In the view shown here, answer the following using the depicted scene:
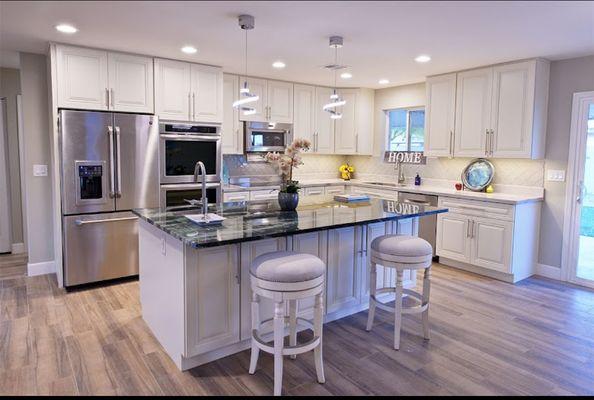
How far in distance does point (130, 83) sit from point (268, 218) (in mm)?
2415

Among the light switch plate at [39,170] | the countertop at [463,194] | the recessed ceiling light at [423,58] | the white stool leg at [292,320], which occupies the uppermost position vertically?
the recessed ceiling light at [423,58]

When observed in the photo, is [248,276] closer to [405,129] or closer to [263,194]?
[263,194]

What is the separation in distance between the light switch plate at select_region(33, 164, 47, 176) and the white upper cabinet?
388 cm

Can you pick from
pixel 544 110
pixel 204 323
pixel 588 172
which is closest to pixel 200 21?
pixel 204 323

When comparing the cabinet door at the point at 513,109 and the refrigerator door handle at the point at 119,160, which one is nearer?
the refrigerator door handle at the point at 119,160

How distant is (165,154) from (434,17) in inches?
117

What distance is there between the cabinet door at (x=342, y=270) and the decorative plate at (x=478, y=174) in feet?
8.22

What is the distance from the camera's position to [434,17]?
3.07 meters

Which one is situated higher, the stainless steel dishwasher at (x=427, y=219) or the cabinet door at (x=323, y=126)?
the cabinet door at (x=323, y=126)

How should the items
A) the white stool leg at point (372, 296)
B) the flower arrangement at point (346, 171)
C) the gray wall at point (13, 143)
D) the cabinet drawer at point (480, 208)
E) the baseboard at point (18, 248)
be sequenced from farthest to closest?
the flower arrangement at point (346, 171) < the baseboard at point (18, 248) < the gray wall at point (13, 143) < the cabinet drawer at point (480, 208) < the white stool leg at point (372, 296)

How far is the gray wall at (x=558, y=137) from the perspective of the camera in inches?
174

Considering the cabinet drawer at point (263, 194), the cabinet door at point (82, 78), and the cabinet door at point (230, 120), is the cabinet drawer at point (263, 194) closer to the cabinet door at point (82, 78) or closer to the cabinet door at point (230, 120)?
the cabinet door at point (230, 120)

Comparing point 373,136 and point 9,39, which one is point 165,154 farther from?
point 373,136

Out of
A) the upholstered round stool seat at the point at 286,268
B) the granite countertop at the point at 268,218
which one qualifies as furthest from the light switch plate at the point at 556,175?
the upholstered round stool seat at the point at 286,268
